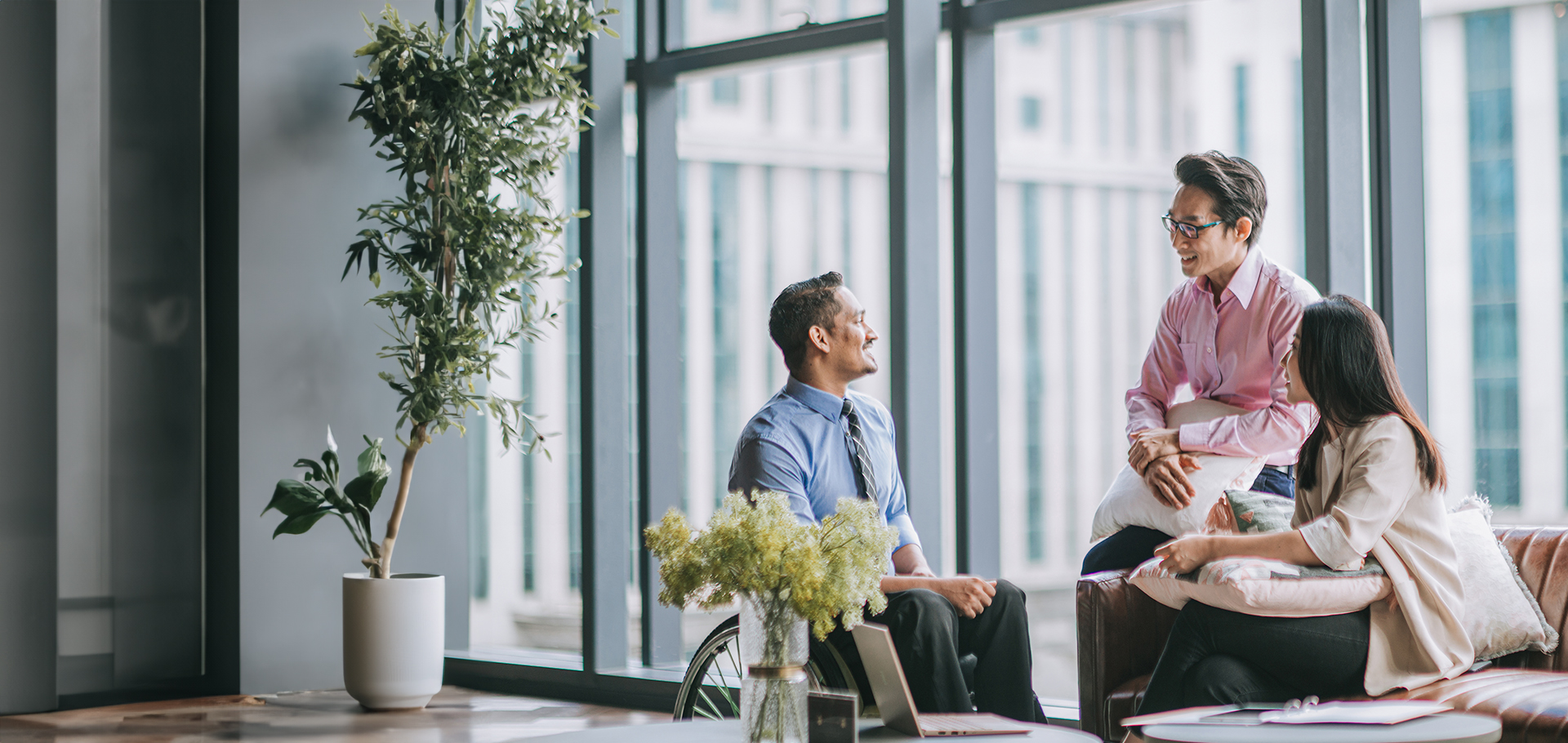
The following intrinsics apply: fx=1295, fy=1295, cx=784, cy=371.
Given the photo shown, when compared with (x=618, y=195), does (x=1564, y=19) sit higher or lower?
higher

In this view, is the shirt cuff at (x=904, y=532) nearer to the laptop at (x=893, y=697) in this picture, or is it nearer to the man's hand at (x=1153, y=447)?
the man's hand at (x=1153, y=447)

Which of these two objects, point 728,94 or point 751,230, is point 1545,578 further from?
point 728,94

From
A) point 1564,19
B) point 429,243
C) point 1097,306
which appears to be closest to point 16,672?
point 429,243

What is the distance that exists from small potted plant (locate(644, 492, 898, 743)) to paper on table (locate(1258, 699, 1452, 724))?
0.59 m

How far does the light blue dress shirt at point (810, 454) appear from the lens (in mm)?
2625

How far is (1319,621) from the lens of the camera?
231 cm

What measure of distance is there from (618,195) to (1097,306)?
51.4ft

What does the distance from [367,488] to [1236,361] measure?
272cm

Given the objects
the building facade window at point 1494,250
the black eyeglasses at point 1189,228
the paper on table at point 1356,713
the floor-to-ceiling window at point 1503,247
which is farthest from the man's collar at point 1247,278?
the floor-to-ceiling window at point 1503,247

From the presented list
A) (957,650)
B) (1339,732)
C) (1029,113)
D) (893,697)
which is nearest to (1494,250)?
(1029,113)

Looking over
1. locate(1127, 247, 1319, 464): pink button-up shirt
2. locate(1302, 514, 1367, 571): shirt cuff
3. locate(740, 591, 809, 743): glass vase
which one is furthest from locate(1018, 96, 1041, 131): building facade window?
locate(740, 591, 809, 743): glass vase

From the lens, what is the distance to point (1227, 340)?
2838 millimetres

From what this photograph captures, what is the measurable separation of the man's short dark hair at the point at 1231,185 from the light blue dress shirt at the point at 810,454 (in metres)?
0.86

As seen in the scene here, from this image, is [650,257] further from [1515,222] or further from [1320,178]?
[1515,222]
